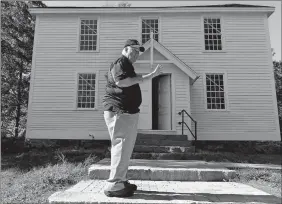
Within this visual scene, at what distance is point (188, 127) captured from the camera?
1047 cm

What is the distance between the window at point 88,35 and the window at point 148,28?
259cm

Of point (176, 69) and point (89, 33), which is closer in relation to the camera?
point (176, 69)

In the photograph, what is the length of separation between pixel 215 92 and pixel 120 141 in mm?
10290

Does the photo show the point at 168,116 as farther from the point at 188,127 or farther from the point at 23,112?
the point at 23,112

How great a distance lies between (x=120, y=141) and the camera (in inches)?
113

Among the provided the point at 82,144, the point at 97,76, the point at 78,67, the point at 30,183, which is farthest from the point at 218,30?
the point at 30,183

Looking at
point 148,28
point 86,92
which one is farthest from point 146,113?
point 148,28

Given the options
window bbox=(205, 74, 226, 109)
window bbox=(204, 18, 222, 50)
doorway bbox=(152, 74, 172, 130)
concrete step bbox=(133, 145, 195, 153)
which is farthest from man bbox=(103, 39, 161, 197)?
window bbox=(204, 18, 222, 50)

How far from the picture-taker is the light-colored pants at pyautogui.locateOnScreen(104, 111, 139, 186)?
283cm

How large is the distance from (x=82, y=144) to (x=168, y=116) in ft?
14.5

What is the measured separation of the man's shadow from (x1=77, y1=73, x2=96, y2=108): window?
9508 millimetres

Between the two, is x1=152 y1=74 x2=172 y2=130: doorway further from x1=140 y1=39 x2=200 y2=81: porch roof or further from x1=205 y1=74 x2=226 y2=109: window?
x1=205 y1=74 x2=226 y2=109: window

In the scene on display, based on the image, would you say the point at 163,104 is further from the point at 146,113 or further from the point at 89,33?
the point at 89,33

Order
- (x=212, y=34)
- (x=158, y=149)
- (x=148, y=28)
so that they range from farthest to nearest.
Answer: (x=148, y=28), (x=212, y=34), (x=158, y=149)
